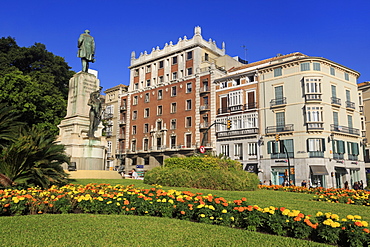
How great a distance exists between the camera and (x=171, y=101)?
54.8m

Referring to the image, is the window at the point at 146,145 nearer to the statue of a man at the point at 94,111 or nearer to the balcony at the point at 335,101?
the balcony at the point at 335,101

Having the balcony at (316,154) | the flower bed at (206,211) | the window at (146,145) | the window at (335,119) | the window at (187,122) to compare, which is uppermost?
the window at (187,122)

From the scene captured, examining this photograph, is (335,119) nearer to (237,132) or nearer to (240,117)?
(240,117)

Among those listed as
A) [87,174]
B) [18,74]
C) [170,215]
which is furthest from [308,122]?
[170,215]

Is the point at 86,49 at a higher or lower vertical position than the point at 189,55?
lower

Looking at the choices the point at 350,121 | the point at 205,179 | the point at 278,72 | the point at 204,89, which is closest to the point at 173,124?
the point at 204,89

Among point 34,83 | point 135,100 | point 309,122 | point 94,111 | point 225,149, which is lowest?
point 225,149

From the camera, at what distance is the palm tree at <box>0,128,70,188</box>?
1004 centimetres

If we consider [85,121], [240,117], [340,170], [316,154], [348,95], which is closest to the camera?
[85,121]

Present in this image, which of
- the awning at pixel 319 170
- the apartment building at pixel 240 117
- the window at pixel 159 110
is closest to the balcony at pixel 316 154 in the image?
the awning at pixel 319 170

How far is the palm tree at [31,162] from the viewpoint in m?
10.0

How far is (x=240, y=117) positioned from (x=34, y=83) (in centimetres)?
2798

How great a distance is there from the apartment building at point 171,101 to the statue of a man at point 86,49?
2861cm

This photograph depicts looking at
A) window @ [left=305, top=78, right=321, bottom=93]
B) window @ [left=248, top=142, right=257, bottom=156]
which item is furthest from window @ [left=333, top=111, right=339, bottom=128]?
window @ [left=248, top=142, right=257, bottom=156]
